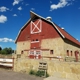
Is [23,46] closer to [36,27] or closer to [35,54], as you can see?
[35,54]

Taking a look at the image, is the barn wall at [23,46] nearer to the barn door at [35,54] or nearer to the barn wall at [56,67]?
the barn door at [35,54]

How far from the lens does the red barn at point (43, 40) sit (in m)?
21.3

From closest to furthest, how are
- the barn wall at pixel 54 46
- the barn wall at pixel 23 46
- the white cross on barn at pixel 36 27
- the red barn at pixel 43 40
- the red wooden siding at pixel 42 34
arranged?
the barn wall at pixel 54 46, the red barn at pixel 43 40, the red wooden siding at pixel 42 34, the white cross on barn at pixel 36 27, the barn wall at pixel 23 46

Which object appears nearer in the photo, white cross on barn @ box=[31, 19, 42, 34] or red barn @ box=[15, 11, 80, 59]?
red barn @ box=[15, 11, 80, 59]

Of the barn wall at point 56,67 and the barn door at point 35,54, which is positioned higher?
the barn door at point 35,54

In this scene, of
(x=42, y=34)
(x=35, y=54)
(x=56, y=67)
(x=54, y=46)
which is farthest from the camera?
(x=35, y=54)

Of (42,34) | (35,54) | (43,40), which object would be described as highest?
(42,34)

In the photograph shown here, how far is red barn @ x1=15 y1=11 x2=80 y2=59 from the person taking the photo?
2133 centimetres

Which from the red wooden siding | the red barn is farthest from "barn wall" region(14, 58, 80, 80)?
the red wooden siding

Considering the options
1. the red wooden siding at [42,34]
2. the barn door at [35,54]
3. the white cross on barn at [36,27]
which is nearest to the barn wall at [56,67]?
the barn door at [35,54]

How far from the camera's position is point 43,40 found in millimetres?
23391

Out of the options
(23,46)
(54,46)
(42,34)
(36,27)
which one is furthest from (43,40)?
(23,46)

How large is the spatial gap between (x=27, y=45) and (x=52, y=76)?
478 inches

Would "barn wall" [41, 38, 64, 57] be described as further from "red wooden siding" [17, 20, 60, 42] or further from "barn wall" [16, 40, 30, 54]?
"barn wall" [16, 40, 30, 54]
